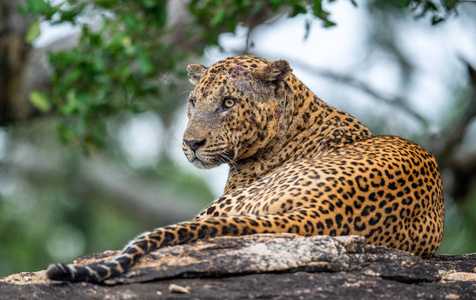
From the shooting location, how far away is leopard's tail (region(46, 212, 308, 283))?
4715mm

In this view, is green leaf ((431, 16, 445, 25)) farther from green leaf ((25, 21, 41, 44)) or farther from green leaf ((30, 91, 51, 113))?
green leaf ((30, 91, 51, 113))

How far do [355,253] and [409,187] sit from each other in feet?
3.49

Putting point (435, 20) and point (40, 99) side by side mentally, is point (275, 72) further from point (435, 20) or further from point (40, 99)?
point (40, 99)

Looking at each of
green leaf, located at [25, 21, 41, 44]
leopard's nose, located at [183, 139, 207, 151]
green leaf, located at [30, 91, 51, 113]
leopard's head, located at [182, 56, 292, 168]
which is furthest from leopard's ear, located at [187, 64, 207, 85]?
green leaf, located at [30, 91, 51, 113]

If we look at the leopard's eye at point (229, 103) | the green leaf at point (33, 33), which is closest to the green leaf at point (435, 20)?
the leopard's eye at point (229, 103)

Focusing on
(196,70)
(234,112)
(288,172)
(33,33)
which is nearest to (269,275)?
(288,172)

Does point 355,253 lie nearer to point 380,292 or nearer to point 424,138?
point 380,292

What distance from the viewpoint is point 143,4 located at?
12.2m

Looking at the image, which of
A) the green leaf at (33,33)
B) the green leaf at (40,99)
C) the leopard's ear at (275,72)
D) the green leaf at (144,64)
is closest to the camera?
the leopard's ear at (275,72)

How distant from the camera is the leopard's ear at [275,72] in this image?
24.1 ft

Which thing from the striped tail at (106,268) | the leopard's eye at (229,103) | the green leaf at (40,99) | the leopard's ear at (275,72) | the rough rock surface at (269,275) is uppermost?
the green leaf at (40,99)

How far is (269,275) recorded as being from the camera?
4941mm

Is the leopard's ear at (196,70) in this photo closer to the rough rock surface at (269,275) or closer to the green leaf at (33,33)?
the rough rock surface at (269,275)

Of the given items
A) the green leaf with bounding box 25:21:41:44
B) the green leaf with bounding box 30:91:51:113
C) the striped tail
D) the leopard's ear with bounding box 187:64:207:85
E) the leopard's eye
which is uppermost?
the green leaf with bounding box 25:21:41:44
